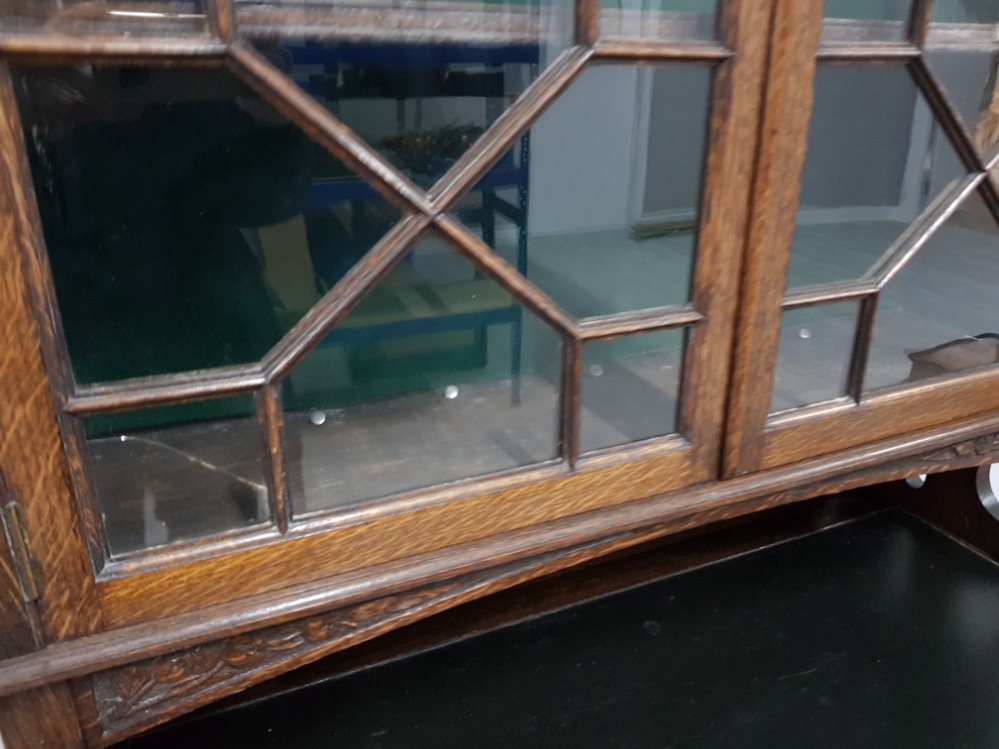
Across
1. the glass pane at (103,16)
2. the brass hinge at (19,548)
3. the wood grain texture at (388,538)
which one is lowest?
the wood grain texture at (388,538)

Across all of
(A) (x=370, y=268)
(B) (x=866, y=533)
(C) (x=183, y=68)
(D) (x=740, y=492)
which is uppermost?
(C) (x=183, y=68)

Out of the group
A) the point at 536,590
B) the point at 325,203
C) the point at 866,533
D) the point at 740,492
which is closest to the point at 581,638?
the point at 536,590

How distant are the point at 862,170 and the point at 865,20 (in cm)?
11

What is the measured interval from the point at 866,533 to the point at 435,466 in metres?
0.61

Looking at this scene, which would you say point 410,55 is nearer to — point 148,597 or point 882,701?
point 148,597

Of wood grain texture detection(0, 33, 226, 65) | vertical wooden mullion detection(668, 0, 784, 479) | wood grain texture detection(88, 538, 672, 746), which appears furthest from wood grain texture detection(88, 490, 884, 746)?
wood grain texture detection(0, 33, 226, 65)

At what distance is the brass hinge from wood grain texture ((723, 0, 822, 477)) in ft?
1.47

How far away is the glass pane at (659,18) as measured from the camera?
0.47 m

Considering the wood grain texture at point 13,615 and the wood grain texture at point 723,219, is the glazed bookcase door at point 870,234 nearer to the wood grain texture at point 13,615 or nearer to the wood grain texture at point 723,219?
the wood grain texture at point 723,219

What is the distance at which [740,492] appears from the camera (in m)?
0.60

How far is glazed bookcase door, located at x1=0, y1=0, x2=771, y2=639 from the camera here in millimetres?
399

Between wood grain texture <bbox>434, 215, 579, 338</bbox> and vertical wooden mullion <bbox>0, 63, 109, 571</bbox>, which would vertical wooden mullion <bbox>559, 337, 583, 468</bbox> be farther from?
vertical wooden mullion <bbox>0, 63, 109, 571</bbox>

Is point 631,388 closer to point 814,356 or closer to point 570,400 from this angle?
point 570,400

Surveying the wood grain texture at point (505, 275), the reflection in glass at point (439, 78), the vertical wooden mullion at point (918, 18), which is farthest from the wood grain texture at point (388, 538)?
the vertical wooden mullion at point (918, 18)
